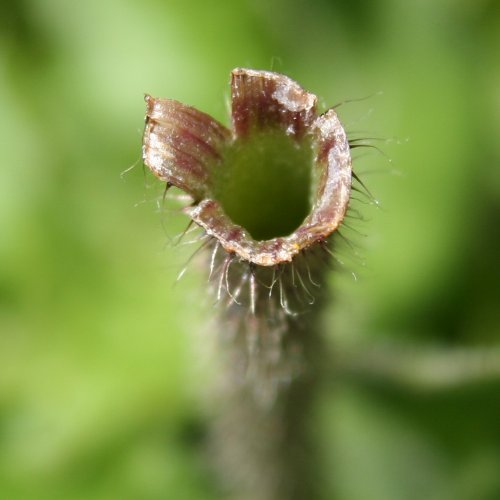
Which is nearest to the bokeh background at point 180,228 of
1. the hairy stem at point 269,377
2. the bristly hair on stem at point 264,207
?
the hairy stem at point 269,377

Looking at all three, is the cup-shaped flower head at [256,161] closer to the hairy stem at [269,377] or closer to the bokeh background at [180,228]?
the hairy stem at [269,377]

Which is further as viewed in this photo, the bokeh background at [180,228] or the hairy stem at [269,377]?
the bokeh background at [180,228]

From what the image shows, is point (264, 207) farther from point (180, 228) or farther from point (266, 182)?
point (180, 228)

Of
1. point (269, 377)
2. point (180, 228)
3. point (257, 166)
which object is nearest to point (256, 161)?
point (257, 166)

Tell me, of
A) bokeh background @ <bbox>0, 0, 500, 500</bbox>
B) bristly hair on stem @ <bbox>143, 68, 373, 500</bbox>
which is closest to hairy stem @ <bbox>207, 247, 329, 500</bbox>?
bristly hair on stem @ <bbox>143, 68, 373, 500</bbox>

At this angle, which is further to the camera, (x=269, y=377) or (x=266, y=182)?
(x=269, y=377)

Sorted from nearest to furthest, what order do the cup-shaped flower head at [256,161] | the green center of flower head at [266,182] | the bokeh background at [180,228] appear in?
the cup-shaped flower head at [256,161], the green center of flower head at [266,182], the bokeh background at [180,228]

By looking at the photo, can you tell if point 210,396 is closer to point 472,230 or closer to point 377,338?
point 377,338

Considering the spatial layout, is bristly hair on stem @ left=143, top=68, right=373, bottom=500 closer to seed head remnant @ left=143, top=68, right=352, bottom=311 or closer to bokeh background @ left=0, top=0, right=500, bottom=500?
seed head remnant @ left=143, top=68, right=352, bottom=311
